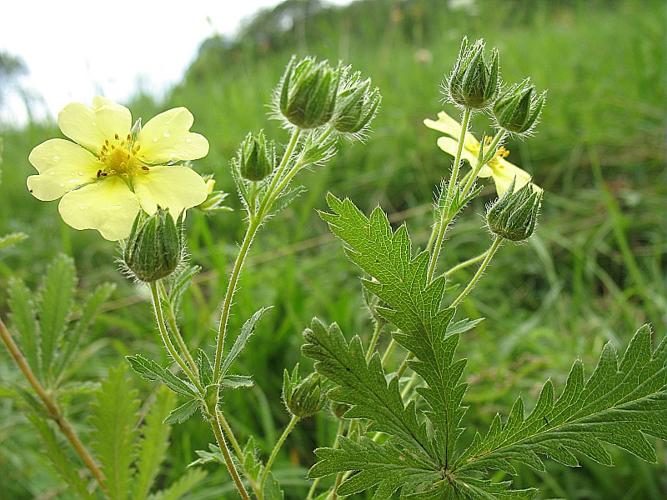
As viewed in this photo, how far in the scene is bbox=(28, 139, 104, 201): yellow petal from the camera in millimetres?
939

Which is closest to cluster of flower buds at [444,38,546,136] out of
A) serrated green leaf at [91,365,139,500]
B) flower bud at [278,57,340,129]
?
flower bud at [278,57,340,129]

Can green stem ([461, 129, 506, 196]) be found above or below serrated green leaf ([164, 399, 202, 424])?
above

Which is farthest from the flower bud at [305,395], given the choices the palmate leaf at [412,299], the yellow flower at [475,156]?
the yellow flower at [475,156]

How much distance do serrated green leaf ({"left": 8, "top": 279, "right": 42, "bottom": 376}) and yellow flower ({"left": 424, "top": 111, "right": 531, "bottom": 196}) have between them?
85 cm

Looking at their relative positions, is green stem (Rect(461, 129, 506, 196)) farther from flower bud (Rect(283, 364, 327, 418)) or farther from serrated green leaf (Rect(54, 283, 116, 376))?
serrated green leaf (Rect(54, 283, 116, 376))

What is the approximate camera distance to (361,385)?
801mm

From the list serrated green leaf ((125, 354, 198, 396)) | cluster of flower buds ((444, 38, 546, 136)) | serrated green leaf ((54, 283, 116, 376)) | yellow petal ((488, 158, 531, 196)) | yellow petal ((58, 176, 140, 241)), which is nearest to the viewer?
serrated green leaf ((125, 354, 198, 396))

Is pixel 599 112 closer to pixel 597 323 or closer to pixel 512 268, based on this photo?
pixel 512 268

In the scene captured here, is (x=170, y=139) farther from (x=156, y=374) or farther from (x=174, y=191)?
(x=156, y=374)

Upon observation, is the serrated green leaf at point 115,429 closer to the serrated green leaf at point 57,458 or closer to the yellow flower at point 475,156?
the serrated green leaf at point 57,458

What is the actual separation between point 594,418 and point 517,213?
30 centimetres

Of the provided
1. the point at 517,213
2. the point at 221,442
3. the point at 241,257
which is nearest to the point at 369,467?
the point at 221,442

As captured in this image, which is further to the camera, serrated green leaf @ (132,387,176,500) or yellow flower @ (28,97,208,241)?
serrated green leaf @ (132,387,176,500)

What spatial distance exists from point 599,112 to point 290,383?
337 centimetres
